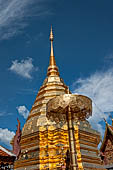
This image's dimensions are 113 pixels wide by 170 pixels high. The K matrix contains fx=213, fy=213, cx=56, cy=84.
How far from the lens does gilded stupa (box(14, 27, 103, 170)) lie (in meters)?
14.6

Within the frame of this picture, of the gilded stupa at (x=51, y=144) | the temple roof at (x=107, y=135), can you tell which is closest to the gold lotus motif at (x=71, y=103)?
the gilded stupa at (x=51, y=144)

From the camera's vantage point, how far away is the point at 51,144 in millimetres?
15320

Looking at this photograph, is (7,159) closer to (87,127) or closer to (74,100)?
(74,100)

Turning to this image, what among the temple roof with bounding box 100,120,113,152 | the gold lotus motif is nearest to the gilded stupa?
the temple roof with bounding box 100,120,113,152

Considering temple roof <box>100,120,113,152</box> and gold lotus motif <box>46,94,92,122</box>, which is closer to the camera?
gold lotus motif <box>46,94,92,122</box>

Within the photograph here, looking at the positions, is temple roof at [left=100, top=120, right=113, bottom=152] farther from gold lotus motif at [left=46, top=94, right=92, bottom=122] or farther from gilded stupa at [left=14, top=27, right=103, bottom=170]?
gold lotus motif at [left=46, top=94, right=92, bottom=122]

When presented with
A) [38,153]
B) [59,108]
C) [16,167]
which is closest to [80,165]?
[38,153]

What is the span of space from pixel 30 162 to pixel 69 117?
7116mm

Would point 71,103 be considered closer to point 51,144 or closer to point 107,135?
point 51,144

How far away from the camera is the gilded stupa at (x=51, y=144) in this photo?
14602 millimetres

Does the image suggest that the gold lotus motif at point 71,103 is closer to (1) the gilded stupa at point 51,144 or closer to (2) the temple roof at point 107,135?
A: (1) the gilded stupa at point 51,144

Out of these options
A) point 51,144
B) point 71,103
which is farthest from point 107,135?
point 71,103

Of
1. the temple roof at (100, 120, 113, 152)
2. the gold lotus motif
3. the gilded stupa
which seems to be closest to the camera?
the gold lotus motif

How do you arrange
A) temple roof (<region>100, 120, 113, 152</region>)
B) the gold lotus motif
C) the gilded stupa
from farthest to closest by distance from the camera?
temple roof (<region>100, 120, 113, 152</region>) → the gilded stupa → the gold lotus motif
